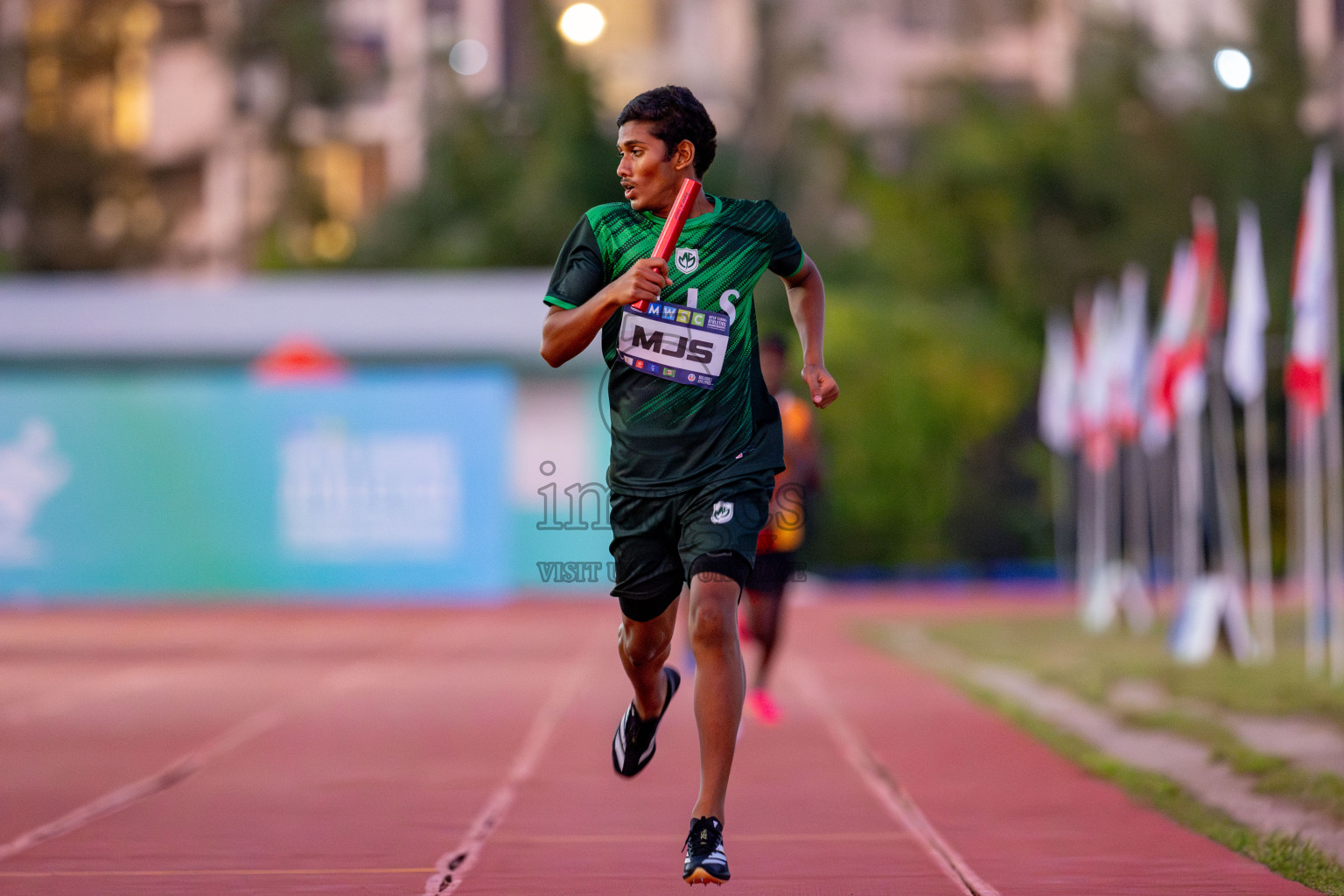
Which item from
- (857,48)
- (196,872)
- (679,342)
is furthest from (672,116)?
(857,48)

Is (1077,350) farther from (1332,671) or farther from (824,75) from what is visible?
(824,75)

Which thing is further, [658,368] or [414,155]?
[414,155]

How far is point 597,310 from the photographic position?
5184 mm

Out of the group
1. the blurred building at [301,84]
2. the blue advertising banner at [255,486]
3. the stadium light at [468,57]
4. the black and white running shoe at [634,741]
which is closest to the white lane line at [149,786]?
the black and white running shoe at [634,741]

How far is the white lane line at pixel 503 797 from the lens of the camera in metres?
5.77

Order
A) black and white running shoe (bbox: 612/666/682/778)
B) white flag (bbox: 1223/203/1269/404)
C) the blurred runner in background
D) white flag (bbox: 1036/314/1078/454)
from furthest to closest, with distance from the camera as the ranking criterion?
white flag (bbox: 1036/314/1078/454), white flag (bbox: 1223/203/1269/404), the blurred runner in background, black and white running shoe (bbox: 612/666/682/778)

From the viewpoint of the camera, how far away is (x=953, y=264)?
135ft

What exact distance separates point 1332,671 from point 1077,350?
11.2 metres

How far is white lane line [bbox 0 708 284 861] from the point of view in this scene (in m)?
6.66

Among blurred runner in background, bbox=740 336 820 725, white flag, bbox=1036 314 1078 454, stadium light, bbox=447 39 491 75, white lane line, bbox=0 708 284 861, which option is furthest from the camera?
stadium light, bbox=447 39 491 75

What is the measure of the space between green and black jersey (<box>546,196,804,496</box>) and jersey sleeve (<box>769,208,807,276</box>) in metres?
0.11

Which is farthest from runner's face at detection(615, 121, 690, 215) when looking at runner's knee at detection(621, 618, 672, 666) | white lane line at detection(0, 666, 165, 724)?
white lane line at detection(0, 666, 165, 724)

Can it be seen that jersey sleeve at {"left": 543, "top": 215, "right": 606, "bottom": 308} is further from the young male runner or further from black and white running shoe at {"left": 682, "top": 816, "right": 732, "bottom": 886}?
black and white running shoe at {"left": 682, "top": 816, "right": 732, "bottom": 886}

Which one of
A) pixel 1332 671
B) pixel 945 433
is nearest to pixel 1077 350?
pixel 945 433
